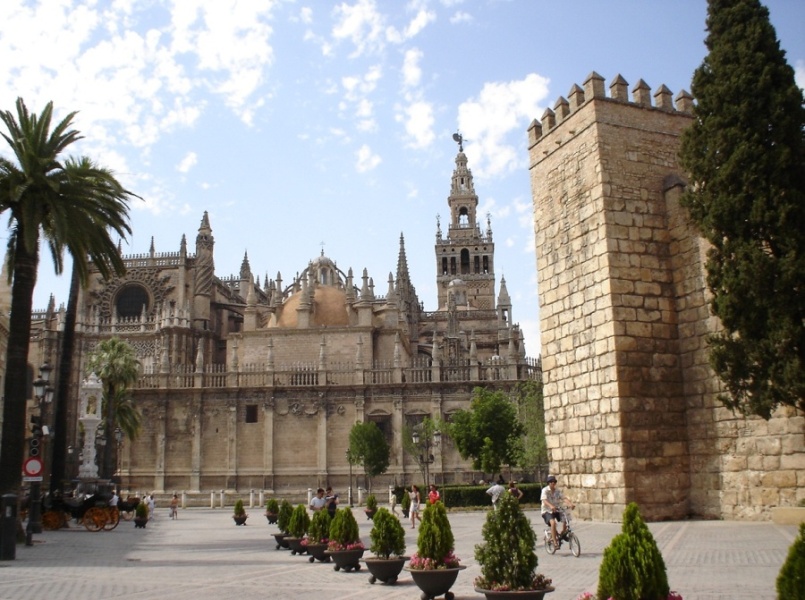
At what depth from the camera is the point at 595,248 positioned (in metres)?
15.5

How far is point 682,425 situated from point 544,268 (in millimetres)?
4604

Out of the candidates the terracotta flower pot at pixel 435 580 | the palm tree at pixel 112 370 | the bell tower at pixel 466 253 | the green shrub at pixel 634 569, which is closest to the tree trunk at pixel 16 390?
the terracotta flower pot at pixel 435 580

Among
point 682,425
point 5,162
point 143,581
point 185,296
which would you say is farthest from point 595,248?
point 185,296

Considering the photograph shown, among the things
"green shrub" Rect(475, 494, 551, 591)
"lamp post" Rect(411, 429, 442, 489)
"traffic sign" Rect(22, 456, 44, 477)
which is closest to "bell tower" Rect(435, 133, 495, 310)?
"lamp post" Rect(411, 429, 442, 489)

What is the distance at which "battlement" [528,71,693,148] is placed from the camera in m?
15.9

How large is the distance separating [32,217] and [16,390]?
3813 mm

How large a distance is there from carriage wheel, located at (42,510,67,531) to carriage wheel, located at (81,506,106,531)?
709 mm

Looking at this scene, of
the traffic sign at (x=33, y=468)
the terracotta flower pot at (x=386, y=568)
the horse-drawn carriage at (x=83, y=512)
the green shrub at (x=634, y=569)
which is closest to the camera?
the green shrub at (x=634, y=569)

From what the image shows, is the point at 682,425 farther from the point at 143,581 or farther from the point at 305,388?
the point at 305,388

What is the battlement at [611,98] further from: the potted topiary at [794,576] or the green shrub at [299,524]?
the potted topiary at [794,576]

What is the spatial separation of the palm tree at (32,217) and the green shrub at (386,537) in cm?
974

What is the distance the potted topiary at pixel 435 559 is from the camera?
8.08m

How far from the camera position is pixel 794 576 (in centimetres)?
462

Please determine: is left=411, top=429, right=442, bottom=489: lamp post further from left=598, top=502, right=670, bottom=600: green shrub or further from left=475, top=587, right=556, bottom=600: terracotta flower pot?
left=598, top=502, right=670, bottom=600: green shrub
